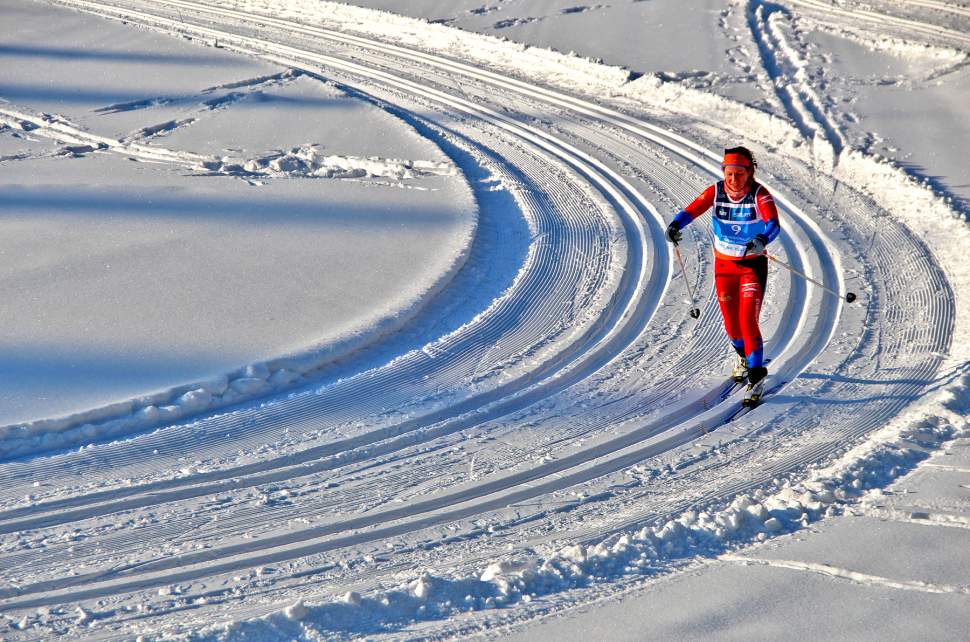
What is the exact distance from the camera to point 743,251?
6594mm

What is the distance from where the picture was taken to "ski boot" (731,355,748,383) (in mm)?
6715

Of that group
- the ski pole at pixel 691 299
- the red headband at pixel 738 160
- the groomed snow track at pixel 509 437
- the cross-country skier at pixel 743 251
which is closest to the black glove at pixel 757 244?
the cross-country skier at pixel 743 251

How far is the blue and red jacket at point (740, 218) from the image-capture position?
254 inches

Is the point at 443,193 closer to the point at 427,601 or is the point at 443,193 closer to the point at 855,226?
the point at 855,226

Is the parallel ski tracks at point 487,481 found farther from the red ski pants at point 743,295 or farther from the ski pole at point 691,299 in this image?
the red ski pants at point 743,295

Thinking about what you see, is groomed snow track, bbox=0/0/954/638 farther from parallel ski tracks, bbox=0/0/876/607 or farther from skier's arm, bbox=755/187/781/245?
skier's arm, bbox=755/187/781/245

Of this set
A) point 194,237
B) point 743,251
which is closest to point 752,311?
point 743,251

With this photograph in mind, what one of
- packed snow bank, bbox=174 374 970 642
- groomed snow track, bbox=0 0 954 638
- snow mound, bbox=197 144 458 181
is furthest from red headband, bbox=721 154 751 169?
snow mound, bbox=197 144 458 181

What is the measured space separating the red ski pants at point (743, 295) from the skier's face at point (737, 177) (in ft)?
1.81

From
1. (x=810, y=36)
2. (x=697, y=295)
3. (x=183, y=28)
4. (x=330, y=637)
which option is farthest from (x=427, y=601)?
(x=183, y=28)

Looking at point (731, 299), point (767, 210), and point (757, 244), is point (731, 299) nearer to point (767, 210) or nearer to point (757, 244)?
point (757, 244)

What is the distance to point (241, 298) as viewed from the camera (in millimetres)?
7750

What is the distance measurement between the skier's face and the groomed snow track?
1387mm

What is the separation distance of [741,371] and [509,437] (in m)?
1.88
